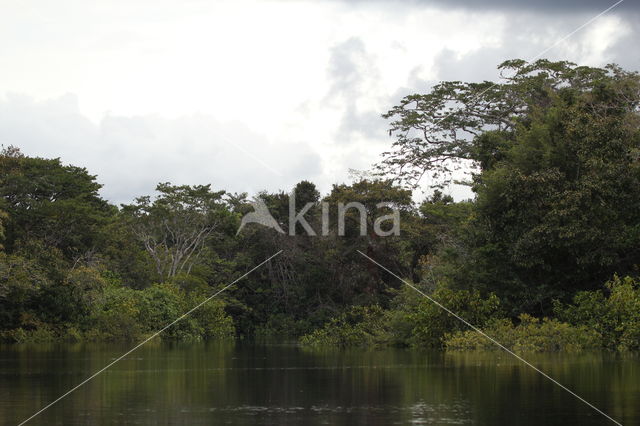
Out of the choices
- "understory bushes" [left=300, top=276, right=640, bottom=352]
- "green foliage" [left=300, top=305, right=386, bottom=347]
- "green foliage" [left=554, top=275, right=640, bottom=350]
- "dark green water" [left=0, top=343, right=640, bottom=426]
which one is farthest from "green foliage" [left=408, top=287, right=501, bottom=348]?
"dark green water" [left=0, top=343, right=640, bottom=426]

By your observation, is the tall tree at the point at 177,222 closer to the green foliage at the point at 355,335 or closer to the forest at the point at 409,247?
the forest at the point at 409,247

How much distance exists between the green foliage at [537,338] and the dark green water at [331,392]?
2782mm

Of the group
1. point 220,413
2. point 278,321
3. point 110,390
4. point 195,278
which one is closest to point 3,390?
point 110,390

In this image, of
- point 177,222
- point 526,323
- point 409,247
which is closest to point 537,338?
point 526,323

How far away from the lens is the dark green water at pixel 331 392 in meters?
11.2

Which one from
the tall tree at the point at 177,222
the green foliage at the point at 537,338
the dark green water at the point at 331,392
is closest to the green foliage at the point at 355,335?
the green foliage at the point at 537,338

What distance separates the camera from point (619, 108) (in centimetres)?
2931

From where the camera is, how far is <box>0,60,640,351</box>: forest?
27.2 m

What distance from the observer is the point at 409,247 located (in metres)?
44.9

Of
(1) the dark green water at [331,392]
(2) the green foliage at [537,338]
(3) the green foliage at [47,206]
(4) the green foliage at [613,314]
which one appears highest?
(3) the green foliage at [47,206]

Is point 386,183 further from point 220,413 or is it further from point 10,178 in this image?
point 220,413

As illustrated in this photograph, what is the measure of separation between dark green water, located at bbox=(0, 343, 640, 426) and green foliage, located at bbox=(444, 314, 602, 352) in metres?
2.78

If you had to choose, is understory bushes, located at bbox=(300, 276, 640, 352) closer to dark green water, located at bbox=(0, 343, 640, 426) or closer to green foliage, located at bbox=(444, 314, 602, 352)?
green foliage, located at bbox=(444, 314, 602, 352)

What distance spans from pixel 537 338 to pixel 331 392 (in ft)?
41.2
